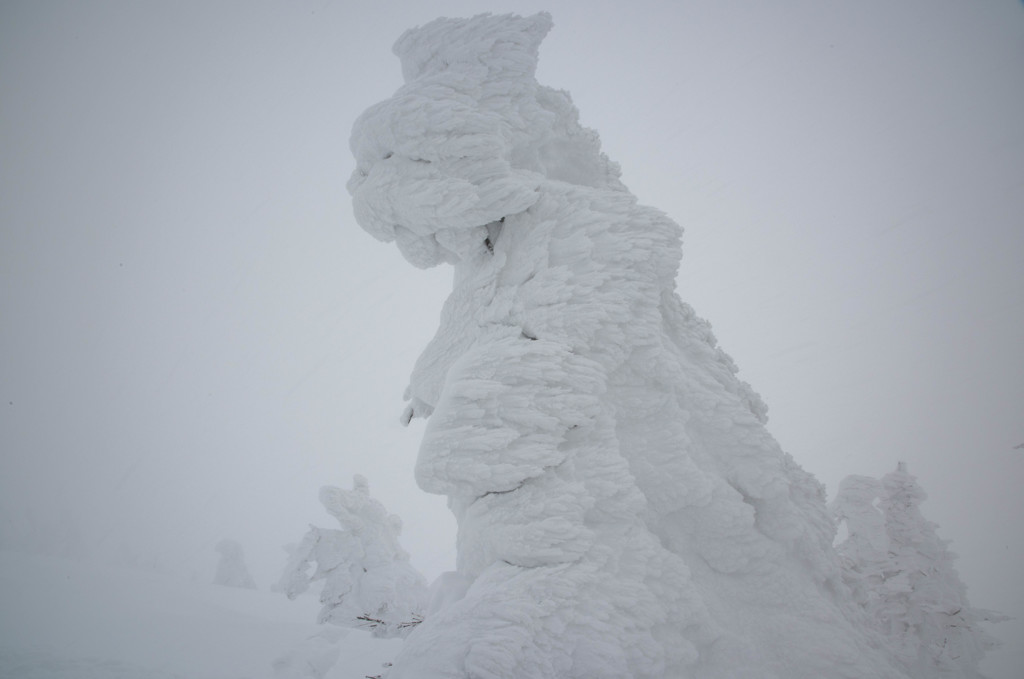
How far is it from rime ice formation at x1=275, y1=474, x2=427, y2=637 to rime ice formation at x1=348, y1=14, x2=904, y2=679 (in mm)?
6470

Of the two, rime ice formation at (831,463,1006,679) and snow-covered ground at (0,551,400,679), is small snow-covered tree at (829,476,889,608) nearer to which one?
rime ice formation at (831,463,1006,679)

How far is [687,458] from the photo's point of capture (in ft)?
13.8

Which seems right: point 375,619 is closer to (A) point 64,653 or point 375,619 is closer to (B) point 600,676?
(A) point 64,653

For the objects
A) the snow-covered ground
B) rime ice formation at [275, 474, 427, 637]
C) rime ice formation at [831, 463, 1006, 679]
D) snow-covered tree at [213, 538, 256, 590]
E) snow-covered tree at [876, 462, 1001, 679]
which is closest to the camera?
the snow-covered ground

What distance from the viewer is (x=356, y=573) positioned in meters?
9.84

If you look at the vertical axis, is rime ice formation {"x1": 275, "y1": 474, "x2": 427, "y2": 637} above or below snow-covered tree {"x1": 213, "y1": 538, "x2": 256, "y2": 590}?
above

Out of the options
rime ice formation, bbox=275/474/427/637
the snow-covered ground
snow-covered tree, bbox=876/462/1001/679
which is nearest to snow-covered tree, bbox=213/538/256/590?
the snow-covered ground

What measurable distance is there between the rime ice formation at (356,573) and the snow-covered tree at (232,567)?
1078 centimetres

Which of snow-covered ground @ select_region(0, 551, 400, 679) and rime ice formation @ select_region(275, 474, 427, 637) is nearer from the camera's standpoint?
snow-covered ground @ select_region(0, 551, 400, 679)

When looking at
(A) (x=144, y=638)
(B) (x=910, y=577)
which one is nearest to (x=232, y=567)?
(A) (x=144, y=638)

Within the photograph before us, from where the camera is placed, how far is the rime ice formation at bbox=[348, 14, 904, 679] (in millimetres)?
2963

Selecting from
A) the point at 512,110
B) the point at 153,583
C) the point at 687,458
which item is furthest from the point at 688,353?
the point at 153,583

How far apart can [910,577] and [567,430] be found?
1046cm

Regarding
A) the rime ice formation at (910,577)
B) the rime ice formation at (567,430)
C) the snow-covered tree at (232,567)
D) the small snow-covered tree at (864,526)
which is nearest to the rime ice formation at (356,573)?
the rime ice formation at (567,430)
